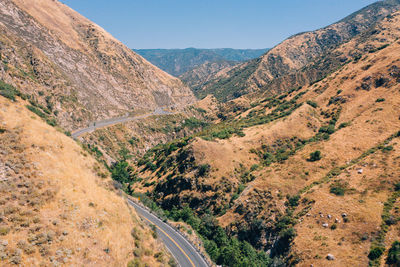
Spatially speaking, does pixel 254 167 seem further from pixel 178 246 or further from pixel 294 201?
pixel 178 246

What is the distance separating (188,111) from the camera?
134000 millimetres

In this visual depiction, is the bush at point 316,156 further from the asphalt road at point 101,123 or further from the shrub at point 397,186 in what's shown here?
the asphalt road at point 101,123

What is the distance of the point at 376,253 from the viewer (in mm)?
25828

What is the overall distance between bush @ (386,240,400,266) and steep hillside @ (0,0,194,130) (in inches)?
2271

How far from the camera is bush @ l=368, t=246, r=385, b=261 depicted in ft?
84.4

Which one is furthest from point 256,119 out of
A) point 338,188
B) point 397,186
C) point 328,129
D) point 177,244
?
point 177,244

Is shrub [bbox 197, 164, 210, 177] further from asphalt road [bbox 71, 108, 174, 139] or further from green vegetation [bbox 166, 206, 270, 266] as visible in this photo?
asphalt road [bbox 71, 108, 174, 139]

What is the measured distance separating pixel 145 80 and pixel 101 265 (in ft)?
450

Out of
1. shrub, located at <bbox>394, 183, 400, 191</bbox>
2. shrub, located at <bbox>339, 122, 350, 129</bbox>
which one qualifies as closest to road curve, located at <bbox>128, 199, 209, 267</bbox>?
Answer: shrub, located at <bbox>394, 183, 400, 191</bbox>

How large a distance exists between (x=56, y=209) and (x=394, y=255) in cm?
3638

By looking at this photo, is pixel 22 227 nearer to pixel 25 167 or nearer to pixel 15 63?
pixel 25 167

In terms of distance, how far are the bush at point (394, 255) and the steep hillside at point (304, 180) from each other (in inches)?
28.9

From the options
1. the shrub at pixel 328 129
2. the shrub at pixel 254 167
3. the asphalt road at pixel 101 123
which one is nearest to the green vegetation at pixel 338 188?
the shrub at pixel 254 167

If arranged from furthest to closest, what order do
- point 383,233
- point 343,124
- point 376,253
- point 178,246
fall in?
point 343,124, point 178,246, point 383,233, point 376,253
